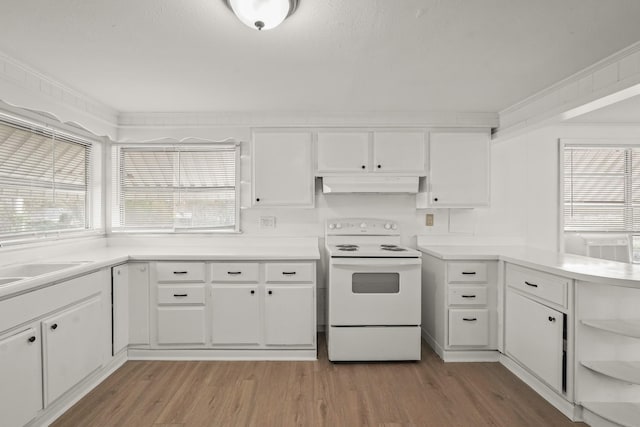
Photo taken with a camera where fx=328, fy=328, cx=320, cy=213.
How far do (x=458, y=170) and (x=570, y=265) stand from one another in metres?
1.24

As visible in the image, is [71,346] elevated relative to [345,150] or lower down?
lower down

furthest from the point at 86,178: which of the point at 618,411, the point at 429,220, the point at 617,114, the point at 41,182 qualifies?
the point at 617,114

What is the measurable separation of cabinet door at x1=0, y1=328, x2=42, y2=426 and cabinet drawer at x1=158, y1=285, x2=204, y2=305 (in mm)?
908

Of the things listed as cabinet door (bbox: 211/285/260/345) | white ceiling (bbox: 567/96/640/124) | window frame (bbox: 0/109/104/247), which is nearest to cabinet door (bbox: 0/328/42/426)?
window frame (bbox: 0/109/104/247)

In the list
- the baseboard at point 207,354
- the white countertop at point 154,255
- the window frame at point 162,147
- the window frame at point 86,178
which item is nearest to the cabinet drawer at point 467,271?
the white countertop at point 154,255

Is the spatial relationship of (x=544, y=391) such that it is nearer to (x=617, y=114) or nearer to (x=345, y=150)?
(x=345, y=150)

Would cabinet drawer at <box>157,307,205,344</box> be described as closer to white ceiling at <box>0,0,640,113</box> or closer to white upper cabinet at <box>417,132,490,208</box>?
white ceiling at <box>0,0,640,113</box>

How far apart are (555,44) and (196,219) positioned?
10.0 ft

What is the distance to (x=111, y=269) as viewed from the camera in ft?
8.02

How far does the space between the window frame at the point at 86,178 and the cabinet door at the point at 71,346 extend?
704mm

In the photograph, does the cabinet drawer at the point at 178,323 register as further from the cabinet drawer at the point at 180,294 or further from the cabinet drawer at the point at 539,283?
the cabinet drawer at the point at 539,283

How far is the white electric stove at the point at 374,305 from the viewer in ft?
8.48

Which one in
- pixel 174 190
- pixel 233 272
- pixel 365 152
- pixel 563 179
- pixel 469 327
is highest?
pixel 365 152

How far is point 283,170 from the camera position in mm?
3016
